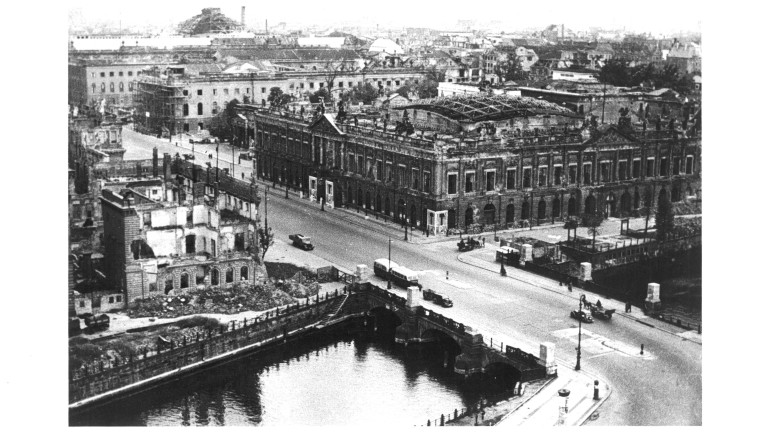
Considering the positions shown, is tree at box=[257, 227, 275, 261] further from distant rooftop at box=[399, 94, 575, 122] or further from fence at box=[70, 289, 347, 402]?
distant rooftop at box=[399, 94, 575, 122]

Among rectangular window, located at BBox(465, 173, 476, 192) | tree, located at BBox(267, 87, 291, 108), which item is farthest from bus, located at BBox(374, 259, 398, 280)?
tree, located at BBox(267, 87, 291, 108)

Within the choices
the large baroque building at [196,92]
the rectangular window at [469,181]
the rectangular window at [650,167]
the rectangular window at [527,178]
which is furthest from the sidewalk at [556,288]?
the large baroque building at [196,92]

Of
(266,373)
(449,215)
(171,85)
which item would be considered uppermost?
(171,85)

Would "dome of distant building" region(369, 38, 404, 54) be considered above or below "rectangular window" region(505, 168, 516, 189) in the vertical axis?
above

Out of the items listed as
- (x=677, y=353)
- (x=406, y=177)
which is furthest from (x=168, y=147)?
(x=677, y=353)

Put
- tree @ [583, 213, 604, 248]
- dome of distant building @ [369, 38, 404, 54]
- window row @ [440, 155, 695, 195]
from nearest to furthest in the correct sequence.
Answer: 1. tree @ [583, 213, 604, 248]
2. window row @ [440, 155, 695, 195]
3. dome of distant building @ [369, 38, 404, 54]

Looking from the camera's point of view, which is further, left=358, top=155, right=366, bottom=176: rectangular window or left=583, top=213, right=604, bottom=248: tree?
left=358, top=155, right=366, bottom=176: rectangular window

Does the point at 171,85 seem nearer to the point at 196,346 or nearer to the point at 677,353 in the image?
the point at 196,346

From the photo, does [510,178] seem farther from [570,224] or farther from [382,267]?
[382,267]
